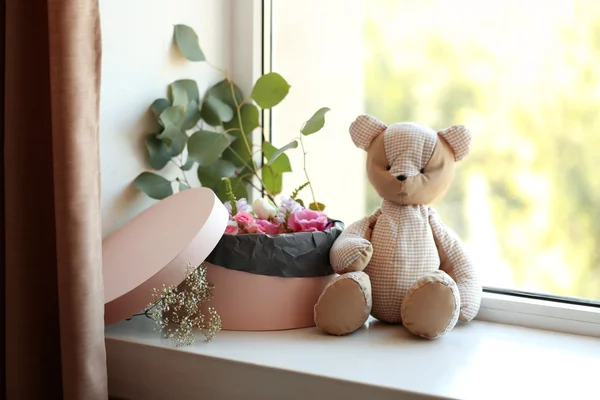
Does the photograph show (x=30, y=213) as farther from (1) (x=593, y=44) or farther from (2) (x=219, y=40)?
(1) (x=593, y=44)

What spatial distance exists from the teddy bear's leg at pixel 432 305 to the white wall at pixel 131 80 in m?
0.63

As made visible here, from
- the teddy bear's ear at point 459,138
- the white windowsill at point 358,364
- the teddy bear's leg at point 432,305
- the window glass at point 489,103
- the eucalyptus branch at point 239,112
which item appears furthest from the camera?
the eucalyptus branch at point 239,112

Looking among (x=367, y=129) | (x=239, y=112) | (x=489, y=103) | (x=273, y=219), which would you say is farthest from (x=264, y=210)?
(x=489, y=103)

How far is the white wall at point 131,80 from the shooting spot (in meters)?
1.32

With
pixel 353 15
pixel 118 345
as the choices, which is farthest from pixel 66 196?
pixel 353 15

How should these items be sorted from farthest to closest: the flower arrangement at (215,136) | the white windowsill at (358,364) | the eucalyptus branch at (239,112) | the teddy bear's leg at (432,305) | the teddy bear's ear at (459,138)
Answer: the eucalyptus branch at (239,112)
the flower arrangement at (215,136)
the teddy bear's ear at (459,138)
the teddy bear's leg at (432,305)
the white windowsill at (358,364)

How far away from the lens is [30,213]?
3.34 feet

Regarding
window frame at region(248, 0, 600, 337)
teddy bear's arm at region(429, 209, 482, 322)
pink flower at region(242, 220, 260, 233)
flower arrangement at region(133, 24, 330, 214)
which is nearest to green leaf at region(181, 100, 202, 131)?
flower arrangement at region(133, 24, 330, 214)

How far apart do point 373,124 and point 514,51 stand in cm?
36

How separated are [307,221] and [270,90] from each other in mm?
342

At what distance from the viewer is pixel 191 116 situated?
147 cm

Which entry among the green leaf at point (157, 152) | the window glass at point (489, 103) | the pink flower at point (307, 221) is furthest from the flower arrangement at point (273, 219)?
the window glass at point (489, 103)

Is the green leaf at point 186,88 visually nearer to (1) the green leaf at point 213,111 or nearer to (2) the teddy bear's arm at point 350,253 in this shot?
(1) the green leaf at point 213,111

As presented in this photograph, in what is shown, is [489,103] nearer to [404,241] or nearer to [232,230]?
[404,241]
